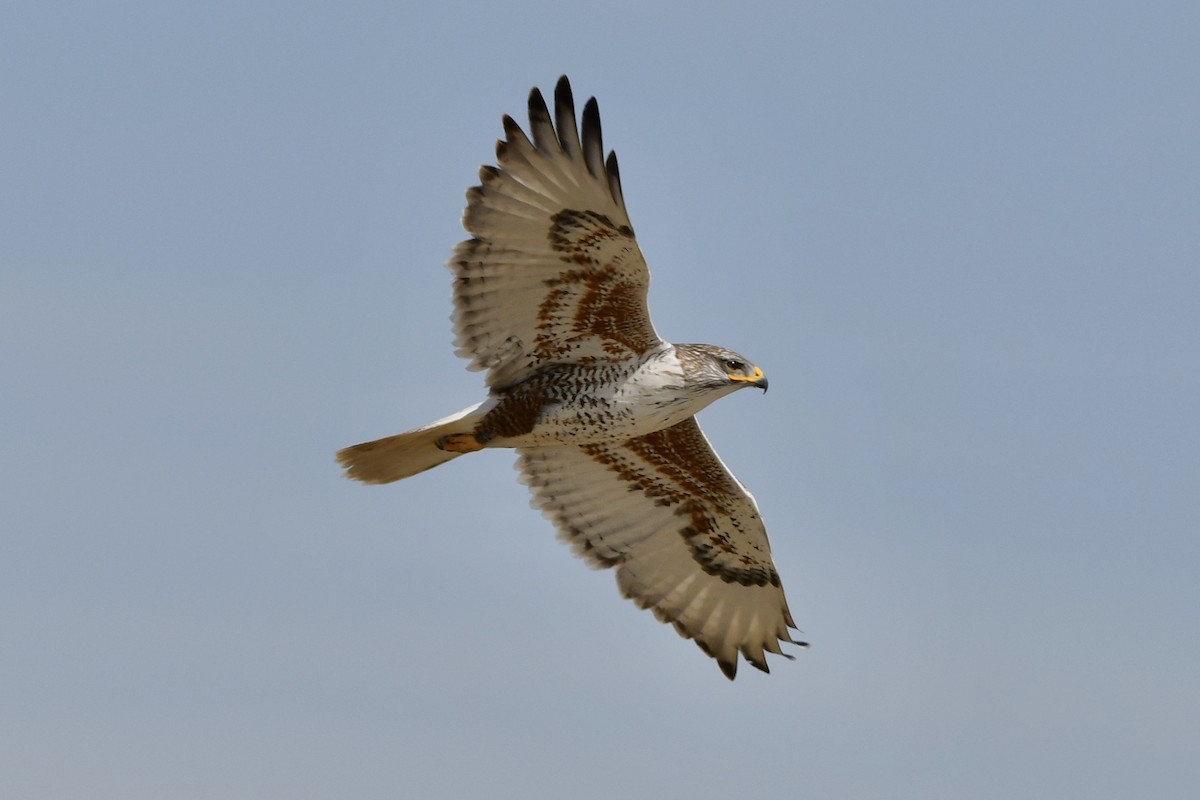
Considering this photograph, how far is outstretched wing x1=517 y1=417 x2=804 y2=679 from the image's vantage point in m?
12.0

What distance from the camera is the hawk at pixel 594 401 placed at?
10.1 m

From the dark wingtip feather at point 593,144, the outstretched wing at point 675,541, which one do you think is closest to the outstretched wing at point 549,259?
the dark wingtip feather at point 593,144

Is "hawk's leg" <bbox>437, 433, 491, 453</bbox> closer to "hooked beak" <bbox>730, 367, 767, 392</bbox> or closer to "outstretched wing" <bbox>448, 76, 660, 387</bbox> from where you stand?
"outstretched wing" <bbox>448, 76, 660, 387</bbox>

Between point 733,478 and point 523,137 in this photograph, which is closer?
point 523,137

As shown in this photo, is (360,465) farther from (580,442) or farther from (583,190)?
(583,190)

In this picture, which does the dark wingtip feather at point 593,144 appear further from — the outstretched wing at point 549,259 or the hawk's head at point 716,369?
the hawk's head at point 716,369

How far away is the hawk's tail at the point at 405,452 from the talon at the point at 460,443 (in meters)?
0.03

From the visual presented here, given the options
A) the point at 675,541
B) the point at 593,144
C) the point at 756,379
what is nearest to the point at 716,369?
the point at 756,379

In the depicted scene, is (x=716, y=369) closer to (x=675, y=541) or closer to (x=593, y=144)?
(x=593, y=144)

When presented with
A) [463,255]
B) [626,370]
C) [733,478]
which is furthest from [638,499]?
[463,255]

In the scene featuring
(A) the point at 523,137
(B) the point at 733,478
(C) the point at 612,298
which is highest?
(A) the point at 523,137

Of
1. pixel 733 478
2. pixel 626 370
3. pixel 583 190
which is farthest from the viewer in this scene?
pixel 733 478

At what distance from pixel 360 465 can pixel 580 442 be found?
4.46 ft

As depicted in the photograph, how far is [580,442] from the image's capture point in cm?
1104
